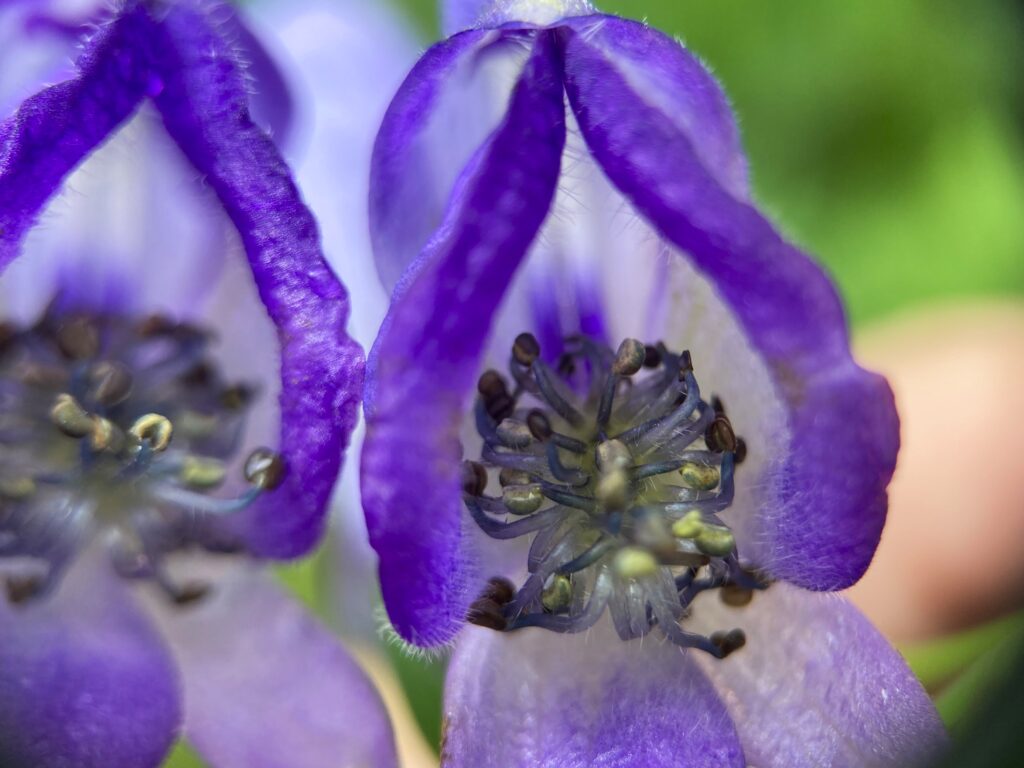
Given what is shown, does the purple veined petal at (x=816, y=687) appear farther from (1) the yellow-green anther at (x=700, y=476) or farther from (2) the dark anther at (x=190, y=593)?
(2) the dark anther at (x=190, y=593)

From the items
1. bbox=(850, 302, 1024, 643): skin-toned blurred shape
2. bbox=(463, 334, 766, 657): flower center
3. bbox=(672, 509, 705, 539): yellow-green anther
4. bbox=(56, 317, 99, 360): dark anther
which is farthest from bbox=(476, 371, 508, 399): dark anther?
bbox=(850, 302, 1024, 643): skin-toned blurred shape

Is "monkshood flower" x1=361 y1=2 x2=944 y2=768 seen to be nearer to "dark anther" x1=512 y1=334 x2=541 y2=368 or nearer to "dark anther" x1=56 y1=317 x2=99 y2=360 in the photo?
"dark anther" x1=512 y1=334 x2=541 y2=368

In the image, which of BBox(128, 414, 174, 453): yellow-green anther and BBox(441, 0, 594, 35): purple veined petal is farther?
BBox(128, 414, 174, 453): yellow-green anther

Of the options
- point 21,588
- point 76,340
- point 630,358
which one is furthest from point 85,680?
point 630,358

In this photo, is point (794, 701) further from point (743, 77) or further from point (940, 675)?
point (743, 77)

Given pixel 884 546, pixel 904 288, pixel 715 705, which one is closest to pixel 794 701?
pixel 715 705

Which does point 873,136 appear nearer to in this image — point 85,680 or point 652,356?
point 652,356

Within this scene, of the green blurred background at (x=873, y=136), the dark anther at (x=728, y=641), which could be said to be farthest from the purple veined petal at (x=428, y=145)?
the green blurred background at (x=873, y=136)
